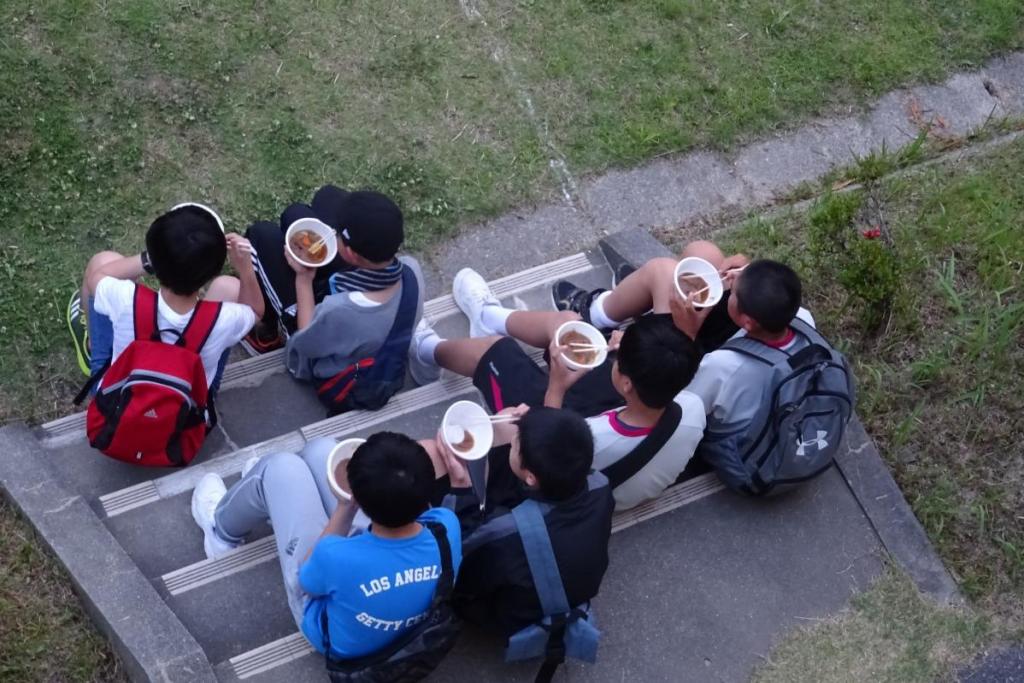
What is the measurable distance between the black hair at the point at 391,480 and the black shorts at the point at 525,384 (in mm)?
876

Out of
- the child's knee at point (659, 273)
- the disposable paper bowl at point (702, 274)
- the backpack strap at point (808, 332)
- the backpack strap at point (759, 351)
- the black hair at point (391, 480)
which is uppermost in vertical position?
the black hair at point (391, 480)

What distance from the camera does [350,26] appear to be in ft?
20.2

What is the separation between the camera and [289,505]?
380 cm

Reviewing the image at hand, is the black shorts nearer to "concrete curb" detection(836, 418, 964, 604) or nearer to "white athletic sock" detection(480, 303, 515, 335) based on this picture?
"white athletic sock" detection(480, 303, 515, 335)

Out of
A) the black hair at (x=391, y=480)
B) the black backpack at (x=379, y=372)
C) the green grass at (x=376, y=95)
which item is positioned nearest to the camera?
the black hair at (x=391, y=480)

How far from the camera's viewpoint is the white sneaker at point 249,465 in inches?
164

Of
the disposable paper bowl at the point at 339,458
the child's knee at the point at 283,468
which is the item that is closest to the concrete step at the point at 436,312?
the child's knee at the point at 283,468

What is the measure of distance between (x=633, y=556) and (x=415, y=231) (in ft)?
6.92

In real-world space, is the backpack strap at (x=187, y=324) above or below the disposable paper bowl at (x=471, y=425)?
above

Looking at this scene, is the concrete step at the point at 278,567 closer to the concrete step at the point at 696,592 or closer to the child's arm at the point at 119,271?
the concrete step at the point at 696,592

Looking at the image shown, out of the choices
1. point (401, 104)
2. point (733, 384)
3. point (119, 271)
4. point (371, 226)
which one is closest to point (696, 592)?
point (733, 384)

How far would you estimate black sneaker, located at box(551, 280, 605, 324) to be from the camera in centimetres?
509

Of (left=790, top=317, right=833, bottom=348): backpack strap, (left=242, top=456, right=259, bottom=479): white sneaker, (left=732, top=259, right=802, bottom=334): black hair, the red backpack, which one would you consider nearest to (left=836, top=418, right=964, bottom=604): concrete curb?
(left=790, top=317, right=833, bottom=348): backpack strap

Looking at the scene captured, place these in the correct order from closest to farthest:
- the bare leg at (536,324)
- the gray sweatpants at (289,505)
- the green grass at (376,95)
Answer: the gray sweatpants at (289,505) → the bare leg at (536,324) → the green grass at (376,95)
